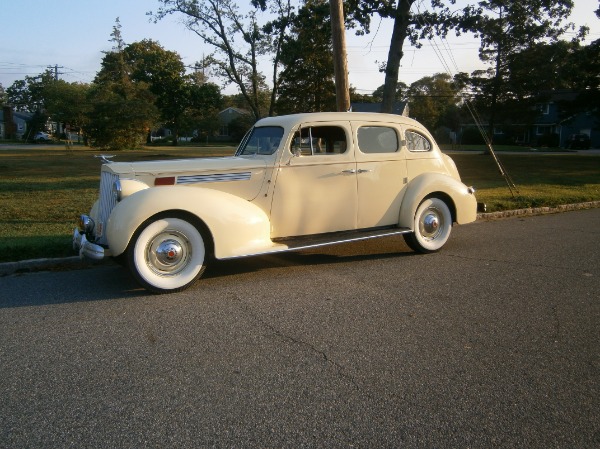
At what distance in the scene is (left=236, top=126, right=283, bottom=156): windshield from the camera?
6.73 meters

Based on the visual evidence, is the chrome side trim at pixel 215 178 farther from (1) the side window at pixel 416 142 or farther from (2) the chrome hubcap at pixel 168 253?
(1) the side window at pixel 416 142

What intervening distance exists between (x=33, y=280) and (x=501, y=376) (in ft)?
16.9

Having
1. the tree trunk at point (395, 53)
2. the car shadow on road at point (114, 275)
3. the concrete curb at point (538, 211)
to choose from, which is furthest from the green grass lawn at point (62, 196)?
the tree trunk at point (395, 53)

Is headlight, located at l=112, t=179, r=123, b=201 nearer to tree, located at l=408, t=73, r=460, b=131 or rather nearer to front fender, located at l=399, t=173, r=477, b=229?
front fender, located at l=399, t=173, r=477, b=229

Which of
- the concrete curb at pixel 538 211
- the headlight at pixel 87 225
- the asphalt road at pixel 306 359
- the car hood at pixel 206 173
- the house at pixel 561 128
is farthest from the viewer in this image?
the house at pixel 561 128

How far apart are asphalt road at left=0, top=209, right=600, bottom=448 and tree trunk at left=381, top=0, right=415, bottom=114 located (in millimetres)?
11524

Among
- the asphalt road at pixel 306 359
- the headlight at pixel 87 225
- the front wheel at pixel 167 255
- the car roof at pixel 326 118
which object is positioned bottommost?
the asphalt road at pixel 306 359

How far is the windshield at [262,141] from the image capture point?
22.1 ft

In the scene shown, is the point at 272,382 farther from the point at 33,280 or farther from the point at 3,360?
the point at 33,280

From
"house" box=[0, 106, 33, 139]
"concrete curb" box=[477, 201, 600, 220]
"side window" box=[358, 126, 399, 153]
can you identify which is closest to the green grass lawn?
"concrete curb" box=[477, 201, 600, 220]

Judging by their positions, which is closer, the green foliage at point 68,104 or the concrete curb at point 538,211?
the concrete curb at point 538,211

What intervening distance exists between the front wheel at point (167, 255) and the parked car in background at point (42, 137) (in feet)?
194

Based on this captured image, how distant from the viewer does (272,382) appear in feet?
12.1

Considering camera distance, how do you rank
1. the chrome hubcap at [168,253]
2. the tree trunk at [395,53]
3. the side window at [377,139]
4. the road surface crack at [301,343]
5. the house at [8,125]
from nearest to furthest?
1. the road surface crack at [301,343]
2. the chrome hubcap at [168,253]
3. the side window at [377,139]
4. the tree trunk at [395,53]
5. the house at [8,125]
